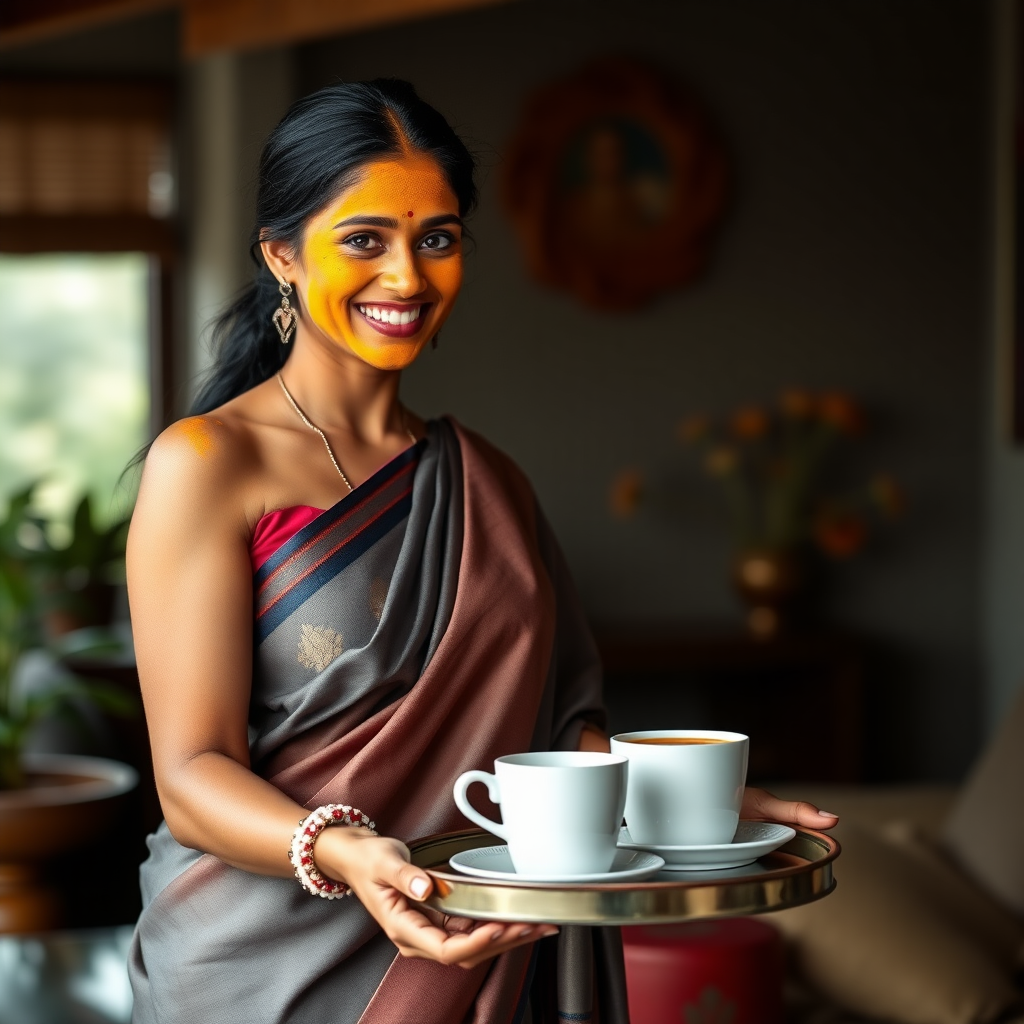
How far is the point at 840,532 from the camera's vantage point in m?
4.12

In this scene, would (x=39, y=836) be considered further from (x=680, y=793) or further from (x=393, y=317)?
(x=680, y=793)

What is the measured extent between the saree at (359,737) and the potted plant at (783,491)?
9.64 feet

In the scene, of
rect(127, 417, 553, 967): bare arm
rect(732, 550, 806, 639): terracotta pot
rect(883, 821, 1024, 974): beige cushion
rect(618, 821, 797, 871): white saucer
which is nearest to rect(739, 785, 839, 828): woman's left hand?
rect(618, 821, 797, 871): white saucer

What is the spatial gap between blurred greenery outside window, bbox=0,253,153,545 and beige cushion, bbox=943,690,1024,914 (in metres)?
2.67

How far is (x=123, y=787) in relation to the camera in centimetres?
324

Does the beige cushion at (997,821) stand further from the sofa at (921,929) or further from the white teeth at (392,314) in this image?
the white teeth at (392,314)

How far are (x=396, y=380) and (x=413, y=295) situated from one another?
0.14 meters

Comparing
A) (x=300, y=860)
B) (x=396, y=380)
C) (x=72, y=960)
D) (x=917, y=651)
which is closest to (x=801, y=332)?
(x=917, y=651)

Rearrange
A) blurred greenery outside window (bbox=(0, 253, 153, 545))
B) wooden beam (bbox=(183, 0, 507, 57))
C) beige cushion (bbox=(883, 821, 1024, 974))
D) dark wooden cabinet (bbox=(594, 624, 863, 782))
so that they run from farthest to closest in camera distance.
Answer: blurred greenery outside window (bbox=(0, 253, 153, 545)), dark wooden cabinet (bbox=(594, 624, 863, 782)), wooden beam (bbox=(183, 0, 507, 57)), beige cushion (bbox=(883, 821, 1024, 974))

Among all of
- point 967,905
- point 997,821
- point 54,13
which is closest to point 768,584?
point 997,821

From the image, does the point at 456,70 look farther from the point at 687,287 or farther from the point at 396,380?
the point at 396,380

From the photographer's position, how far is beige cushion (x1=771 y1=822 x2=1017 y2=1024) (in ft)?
7.08

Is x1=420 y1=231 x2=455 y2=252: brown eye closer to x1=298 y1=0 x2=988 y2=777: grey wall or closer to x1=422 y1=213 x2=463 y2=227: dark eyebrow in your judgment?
x1=422 y1=213 x2=463 y2=227: dark eyebrow

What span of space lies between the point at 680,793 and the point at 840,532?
10.4 feet
